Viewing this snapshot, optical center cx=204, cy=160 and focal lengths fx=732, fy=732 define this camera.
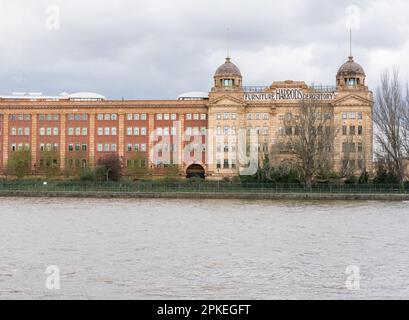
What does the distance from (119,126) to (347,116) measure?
31.6 metres

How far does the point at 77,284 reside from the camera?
21.7 metres

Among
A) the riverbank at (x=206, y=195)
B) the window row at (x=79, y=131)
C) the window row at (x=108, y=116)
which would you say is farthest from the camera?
the window row at (x=79, y=131)

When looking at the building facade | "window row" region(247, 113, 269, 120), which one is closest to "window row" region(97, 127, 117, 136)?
the building facade

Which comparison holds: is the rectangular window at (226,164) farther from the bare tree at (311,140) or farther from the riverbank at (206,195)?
the riverbank at (206,195)

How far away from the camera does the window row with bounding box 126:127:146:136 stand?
103 meters

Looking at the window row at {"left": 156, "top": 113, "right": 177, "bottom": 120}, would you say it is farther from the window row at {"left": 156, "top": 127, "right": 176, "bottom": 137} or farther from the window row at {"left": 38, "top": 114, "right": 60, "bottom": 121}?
the window row at {"left": 38, "top": 114, "right": 60, "bottom": 121}

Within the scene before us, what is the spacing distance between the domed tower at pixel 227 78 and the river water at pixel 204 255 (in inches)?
2082

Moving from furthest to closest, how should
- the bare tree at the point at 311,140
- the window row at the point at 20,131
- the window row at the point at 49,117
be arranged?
the window row at the point at 20,131
the window row at the point at 49,117
the bare tree at the point at 311,140

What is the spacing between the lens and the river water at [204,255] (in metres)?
21.1

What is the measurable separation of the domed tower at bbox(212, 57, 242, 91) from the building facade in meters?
0.14

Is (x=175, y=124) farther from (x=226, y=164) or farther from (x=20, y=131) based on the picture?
(x=20, y=131)

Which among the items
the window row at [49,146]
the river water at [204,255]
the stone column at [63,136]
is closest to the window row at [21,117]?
the window row at [49,146]

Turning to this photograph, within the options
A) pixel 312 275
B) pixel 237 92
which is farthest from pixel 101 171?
pixel 312 275

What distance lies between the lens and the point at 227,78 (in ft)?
329
